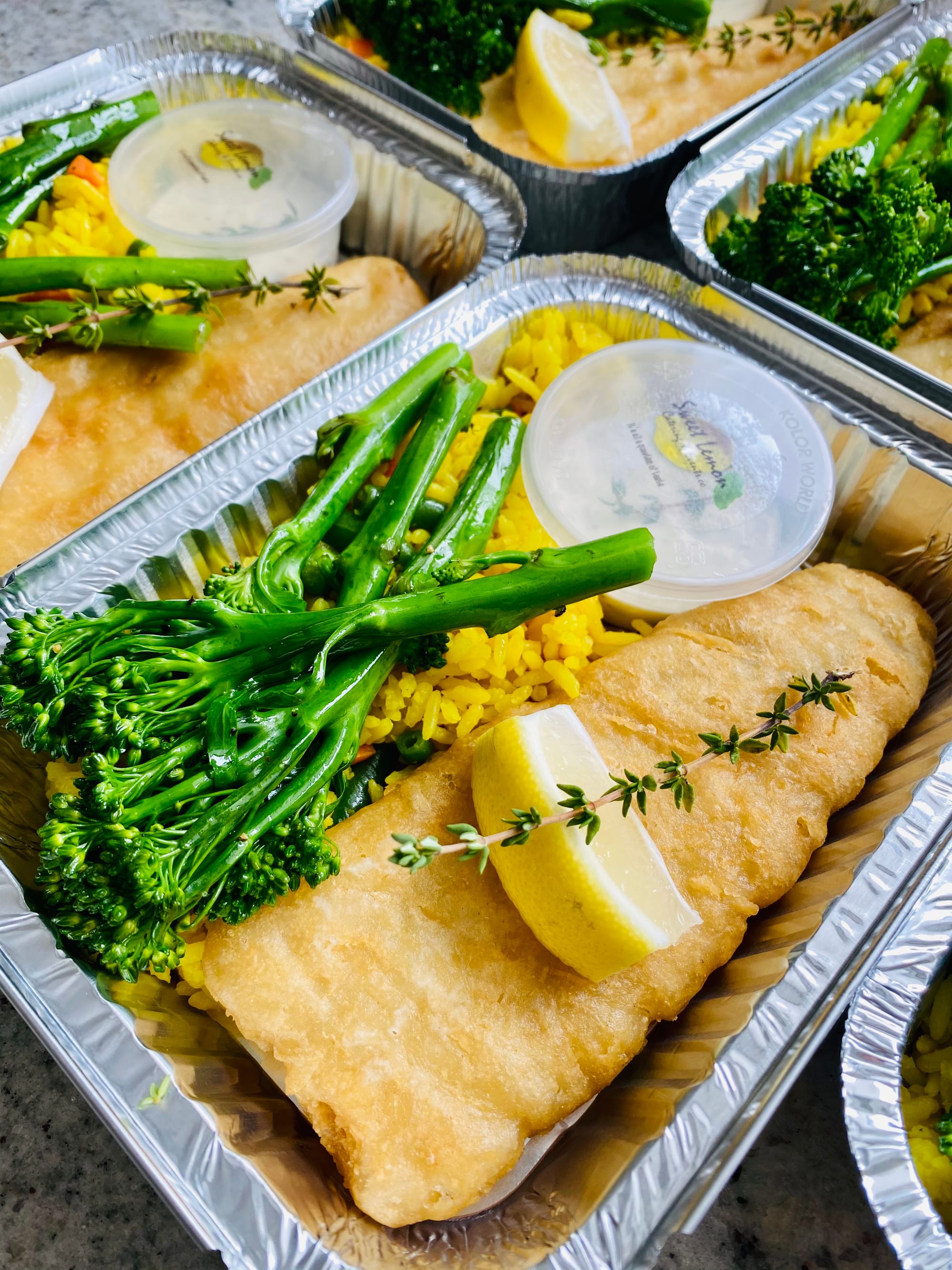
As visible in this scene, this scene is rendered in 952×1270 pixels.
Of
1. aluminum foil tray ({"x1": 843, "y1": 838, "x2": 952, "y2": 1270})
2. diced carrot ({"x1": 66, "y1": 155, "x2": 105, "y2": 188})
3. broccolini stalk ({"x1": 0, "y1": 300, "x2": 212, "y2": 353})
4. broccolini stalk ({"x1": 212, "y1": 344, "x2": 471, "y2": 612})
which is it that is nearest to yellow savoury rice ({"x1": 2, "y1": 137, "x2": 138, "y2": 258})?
diced carrot ({"x1": 66, "y1": 155, "x2": 105, "y2": 188})

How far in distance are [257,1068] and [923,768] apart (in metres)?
1.59

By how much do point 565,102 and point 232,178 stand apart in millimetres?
1247

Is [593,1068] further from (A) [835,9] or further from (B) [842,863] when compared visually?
(A) [835,9]

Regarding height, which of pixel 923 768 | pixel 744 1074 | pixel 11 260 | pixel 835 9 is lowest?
pixel 744 1074

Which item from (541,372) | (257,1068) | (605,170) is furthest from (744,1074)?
(605,170)

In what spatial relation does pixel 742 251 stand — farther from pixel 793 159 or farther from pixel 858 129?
pixel 858 129

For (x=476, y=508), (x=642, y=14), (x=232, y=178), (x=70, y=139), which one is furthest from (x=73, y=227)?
(x=642, y=14)

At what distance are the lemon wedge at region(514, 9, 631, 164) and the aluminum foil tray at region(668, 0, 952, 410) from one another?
14.9 inches

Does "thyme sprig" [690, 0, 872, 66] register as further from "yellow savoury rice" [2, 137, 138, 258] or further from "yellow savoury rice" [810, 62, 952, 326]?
"yellow savoury rice" [2, 137, 138, 258]

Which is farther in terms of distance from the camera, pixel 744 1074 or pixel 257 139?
pixel 257 139

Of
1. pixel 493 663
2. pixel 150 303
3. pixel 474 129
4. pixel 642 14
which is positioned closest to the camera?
pixel 493 663

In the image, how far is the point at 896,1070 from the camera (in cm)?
185

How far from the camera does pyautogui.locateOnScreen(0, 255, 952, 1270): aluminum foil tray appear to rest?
4.90 ft

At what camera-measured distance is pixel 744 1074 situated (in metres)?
1.62
